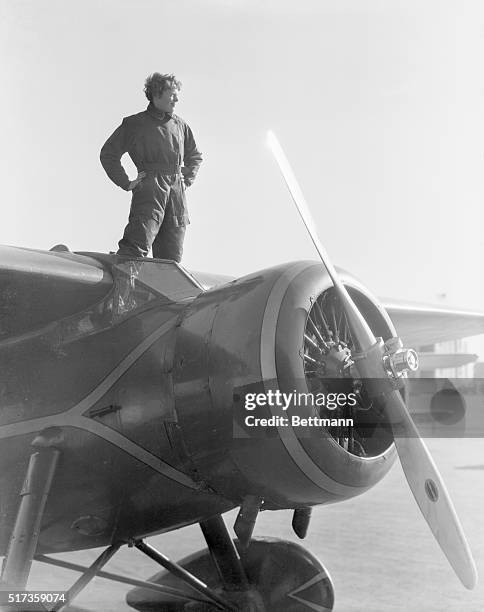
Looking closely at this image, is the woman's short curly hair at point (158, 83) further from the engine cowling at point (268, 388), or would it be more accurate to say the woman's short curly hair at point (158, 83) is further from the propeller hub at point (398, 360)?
the propeller hub at point (398, 360)

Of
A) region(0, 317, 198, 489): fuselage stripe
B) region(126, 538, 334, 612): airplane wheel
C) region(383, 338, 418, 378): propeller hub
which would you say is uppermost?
region(383, 338, 418, 378): propeller hub


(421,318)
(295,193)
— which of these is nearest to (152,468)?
(295,193)

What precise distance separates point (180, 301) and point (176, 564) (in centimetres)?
186

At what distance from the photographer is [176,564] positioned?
5234 mm

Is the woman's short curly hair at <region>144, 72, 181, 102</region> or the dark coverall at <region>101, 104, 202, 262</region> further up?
the woman's short curly hair at <region>144, 72, 181, 102</region>

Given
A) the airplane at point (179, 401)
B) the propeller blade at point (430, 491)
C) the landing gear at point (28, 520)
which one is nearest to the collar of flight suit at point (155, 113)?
the airplane at point (179, 401)

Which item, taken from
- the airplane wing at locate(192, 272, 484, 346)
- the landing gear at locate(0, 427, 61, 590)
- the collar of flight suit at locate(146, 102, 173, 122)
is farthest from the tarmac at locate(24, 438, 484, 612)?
the collar of flight suit at locate(146, 102, 173, 122)

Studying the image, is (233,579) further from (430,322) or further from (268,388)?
(430,322)

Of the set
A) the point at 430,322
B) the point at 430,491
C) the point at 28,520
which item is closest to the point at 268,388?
the point at 430,491

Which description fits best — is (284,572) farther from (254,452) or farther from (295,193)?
(295,193)

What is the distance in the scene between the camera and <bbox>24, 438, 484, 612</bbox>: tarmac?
5.67 meters

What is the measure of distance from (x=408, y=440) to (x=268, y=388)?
0.69 m

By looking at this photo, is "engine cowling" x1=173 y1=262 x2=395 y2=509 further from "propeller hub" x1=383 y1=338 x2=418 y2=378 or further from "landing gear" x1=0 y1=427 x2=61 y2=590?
"landing gear" x1=0 y1=427 x2=61 y2=590

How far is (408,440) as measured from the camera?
3727mm
